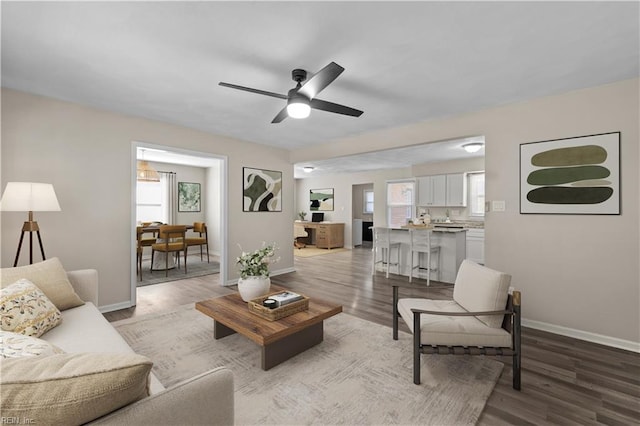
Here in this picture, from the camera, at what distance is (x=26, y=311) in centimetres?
178

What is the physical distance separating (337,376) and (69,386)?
71.1 inches

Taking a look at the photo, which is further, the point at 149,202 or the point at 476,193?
the point at 149,202

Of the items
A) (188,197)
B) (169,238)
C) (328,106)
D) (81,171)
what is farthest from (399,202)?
(81,171)

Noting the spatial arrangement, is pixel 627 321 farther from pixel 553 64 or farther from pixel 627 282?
pixel 553 64

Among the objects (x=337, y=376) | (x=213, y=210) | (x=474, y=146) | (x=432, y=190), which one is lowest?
(x=337, y=376)

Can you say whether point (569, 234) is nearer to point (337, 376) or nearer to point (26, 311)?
point (337, 376)

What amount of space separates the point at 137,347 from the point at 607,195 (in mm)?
4513

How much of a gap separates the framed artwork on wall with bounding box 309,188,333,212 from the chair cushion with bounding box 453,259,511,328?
738 centimetres

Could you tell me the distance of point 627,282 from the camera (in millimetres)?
2664

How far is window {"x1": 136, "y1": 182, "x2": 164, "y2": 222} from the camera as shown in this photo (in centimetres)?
690

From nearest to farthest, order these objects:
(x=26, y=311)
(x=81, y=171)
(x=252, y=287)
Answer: (x=26, y=311) < (x=252, y=287) < (x=81, y=171)

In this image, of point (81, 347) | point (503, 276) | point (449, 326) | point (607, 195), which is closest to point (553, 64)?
point (607, 195)

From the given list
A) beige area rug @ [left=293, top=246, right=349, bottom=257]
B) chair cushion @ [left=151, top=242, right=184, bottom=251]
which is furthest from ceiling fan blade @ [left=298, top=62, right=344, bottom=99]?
beige area rug @ [left=293, top=246, right=349, bottom=257]

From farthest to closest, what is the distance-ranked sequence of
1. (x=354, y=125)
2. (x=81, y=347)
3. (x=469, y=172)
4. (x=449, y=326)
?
(x=469, y=172), (x=354, y=125), (x=449, y=326), (x=81, y=347)
